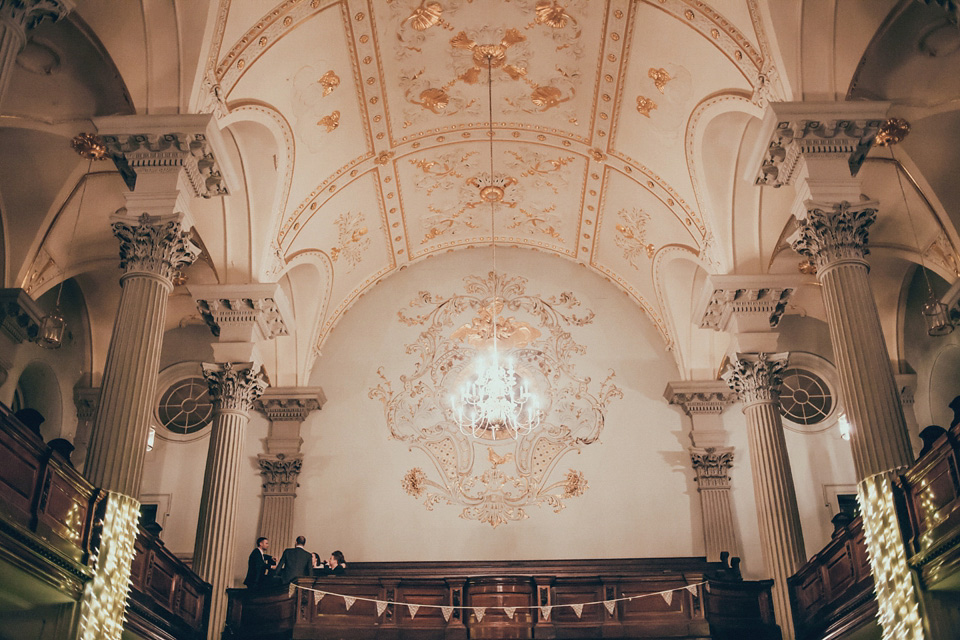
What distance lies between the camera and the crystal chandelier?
508 inches

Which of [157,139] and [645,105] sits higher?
[645,105]

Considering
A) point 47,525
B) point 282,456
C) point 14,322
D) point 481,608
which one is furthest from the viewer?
point 282,456

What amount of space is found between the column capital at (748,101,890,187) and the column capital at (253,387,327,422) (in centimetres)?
935

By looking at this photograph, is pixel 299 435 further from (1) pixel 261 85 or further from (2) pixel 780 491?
(2) pixel 780 491

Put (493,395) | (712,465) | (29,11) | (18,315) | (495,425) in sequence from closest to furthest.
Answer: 1. (29,11)
2. (493,395)
3. (18,315)
4. (712,465)
5. (495,425)

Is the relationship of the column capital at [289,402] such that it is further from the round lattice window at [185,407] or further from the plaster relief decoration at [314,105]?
the plaster relief decoration at [314,105]

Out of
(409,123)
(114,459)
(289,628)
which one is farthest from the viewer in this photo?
(409,123)

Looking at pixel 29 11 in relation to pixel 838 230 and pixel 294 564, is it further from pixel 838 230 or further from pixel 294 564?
pixel 838 230

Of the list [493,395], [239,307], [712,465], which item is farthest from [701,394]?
[239,307]

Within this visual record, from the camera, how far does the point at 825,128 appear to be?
32.3 feet

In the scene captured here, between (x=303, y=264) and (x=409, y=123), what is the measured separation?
2984 mm

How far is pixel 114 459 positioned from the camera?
8648 millimetres

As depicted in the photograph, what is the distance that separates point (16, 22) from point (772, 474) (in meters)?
9.67

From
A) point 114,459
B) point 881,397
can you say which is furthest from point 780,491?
point 114,459
